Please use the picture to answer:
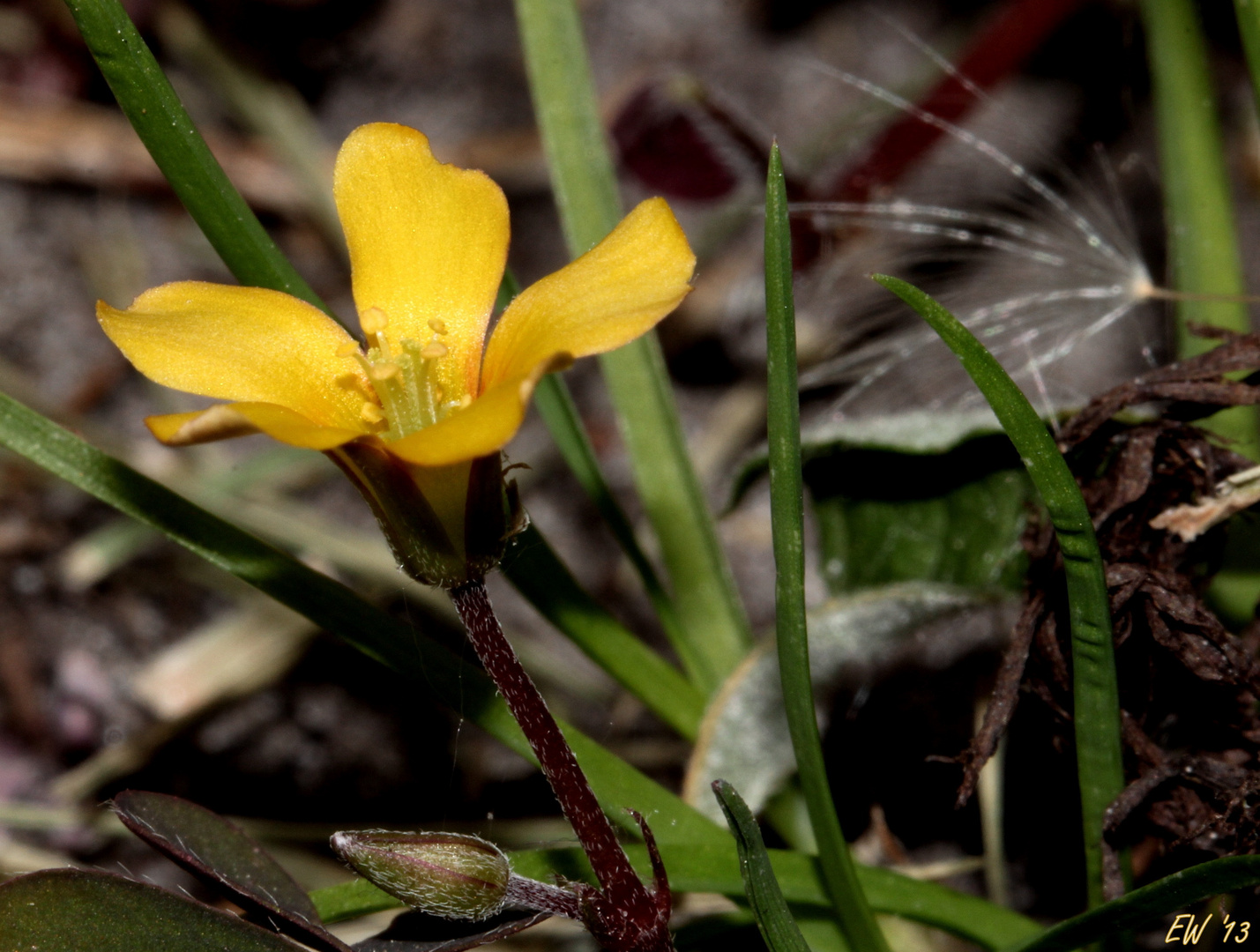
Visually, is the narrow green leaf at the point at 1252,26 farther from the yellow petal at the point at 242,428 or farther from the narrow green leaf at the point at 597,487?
the yellow petal at the point at 242,428

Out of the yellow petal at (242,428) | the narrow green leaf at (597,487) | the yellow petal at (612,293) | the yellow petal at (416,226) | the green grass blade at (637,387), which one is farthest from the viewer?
the green grass blade at (637,387)

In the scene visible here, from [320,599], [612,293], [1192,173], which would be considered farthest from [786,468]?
[1192,173]

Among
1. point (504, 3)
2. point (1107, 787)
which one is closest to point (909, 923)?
point (1107, 787)

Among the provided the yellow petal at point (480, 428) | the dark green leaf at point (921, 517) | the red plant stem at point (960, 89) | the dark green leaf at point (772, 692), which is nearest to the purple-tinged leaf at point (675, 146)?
the red plant stem at point (960, 89)

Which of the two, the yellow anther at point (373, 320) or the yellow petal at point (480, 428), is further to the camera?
the yellow anther at point (373, 320)

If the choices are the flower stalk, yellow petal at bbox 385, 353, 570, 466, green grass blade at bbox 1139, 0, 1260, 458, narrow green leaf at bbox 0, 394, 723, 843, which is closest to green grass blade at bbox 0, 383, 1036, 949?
narrow green leaf at bbox 0, 394, 723, 843

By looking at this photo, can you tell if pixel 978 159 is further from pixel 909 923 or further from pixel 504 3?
pixel 909 923
